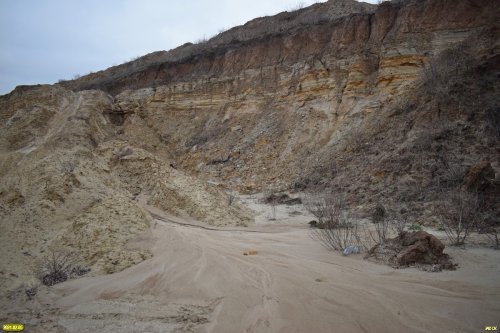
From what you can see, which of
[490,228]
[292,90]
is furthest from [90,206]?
[292,90]

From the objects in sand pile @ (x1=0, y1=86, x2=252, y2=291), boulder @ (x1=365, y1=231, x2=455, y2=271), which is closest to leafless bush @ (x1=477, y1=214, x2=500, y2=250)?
boulder @ (x1=365, y1=231, x2=455, y2=271)

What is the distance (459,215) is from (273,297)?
3422 millimetres

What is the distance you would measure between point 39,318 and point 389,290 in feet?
9.89

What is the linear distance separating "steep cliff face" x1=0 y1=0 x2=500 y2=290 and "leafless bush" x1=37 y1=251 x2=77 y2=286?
0.20m

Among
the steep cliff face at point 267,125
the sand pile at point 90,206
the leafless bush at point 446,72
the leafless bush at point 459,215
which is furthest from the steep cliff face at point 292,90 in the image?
the leafless bush at point 459,215

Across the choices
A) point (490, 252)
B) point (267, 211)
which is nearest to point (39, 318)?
point (490, 252)

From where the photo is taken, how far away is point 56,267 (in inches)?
150

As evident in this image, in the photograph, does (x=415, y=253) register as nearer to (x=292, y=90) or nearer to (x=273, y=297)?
(x=273, y=297)

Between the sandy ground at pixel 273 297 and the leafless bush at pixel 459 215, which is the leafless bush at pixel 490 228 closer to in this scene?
the leafless bush at pixel 459 215

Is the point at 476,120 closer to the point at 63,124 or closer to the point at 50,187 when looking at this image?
the point at 50,187

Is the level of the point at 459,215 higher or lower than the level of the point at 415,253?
higher

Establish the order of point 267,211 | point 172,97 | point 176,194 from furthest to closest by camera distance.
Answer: point 172,97
point 267,211
point 176,194

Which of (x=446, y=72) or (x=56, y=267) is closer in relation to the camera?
(x=56, y=267)

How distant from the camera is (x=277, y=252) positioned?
4.39m
